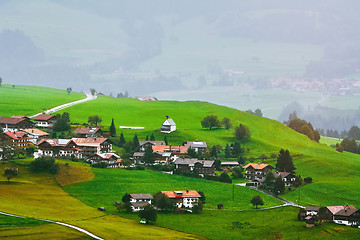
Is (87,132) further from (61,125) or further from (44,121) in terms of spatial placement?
(44,121)

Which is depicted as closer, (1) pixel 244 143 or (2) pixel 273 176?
(2) pixel 273 176

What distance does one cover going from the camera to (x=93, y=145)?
159000mm

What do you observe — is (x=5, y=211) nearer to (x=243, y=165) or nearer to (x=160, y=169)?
(x=160, y=169)

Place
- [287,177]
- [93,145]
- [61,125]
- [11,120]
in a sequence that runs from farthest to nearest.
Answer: [61,125], [11,120], [93,145], [287,177]

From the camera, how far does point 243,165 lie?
16575 cm

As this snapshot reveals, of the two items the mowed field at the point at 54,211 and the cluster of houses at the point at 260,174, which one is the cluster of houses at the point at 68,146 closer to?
the mowed field at the point at 54,211

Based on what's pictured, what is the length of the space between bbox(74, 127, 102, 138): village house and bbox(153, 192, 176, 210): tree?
70750mm

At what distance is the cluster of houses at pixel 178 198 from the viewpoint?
11488 cm

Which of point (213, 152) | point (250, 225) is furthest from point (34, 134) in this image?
point (250, 225)

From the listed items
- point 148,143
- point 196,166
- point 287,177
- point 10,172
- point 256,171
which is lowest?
point 10,172

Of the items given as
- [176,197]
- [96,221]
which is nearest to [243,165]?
[176,197]

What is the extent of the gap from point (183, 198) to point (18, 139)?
58.0 metres

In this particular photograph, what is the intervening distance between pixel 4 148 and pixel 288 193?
222 ft

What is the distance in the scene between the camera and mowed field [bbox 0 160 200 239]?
294ft
